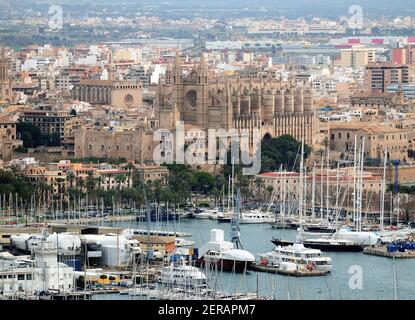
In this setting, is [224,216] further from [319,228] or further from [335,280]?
[335,280]

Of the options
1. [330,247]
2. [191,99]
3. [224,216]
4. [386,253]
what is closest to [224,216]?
[224,216]

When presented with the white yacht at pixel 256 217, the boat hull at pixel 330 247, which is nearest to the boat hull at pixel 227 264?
the boat hull at pixel 330 247

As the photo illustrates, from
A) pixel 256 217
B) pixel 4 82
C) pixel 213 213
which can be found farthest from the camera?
pixel 4 82

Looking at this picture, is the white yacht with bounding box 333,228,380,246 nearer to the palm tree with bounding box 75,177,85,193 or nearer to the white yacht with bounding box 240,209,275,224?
the white yacht with bounding box 240,209,275,224

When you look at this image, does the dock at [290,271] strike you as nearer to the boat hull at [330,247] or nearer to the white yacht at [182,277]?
the white yacht at [182,277]

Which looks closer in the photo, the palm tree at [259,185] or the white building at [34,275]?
the white building at [34,275]
